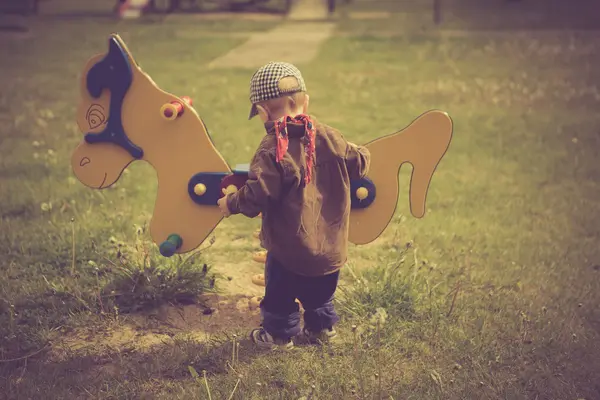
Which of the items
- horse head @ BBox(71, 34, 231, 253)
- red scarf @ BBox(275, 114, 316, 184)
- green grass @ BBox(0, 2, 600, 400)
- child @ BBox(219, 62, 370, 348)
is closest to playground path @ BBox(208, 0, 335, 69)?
green grass @ BBox(0, 2, 600, 400)

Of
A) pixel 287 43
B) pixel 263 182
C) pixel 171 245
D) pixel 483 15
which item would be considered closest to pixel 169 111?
pixel 171 245

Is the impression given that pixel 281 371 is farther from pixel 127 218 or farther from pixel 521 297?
pixel 127 218

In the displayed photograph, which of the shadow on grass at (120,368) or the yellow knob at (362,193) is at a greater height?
the yellow knob at (362,193)

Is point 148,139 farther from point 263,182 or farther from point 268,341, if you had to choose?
point 268,341

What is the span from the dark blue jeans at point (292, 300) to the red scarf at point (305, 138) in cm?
50

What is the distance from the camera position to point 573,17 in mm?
16172

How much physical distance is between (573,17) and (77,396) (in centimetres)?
1603

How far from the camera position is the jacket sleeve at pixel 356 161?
2.82 metres

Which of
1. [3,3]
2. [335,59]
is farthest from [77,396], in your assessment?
[3,3]

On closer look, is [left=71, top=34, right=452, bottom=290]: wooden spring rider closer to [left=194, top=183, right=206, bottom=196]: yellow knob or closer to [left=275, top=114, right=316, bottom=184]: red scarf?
[left=194, top=183, right=206, bottom=196]: yellow knob

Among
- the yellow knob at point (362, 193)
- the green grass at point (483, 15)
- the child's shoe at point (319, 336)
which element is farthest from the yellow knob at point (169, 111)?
the green grass at point (483, 15)

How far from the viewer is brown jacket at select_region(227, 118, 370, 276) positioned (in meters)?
2.64

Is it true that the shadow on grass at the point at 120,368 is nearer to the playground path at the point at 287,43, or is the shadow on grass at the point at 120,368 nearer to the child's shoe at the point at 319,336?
the child's shoe at the point at 319,336

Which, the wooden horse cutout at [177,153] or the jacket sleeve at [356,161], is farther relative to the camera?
the wooden horse cutout at [177,153]
